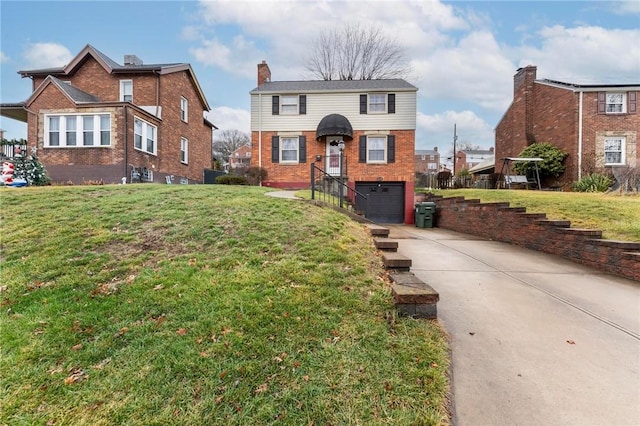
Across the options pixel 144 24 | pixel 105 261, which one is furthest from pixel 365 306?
pixel 144 24

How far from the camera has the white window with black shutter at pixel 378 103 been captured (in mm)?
17594

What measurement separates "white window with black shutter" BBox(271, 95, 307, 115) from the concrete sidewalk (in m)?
14.5

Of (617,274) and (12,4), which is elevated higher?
(12,4)

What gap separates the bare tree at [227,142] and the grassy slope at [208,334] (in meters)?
58.4

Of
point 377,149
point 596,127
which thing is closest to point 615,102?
point 596,127

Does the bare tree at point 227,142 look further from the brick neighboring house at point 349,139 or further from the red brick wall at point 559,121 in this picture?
the red brick wall at point 559,121

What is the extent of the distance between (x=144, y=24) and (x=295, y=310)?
44.0ft

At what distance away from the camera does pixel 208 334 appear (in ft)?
9.41

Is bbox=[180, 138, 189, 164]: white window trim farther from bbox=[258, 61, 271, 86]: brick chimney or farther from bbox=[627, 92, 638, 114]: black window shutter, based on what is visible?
bbox=[627, 92, 638, 114]: black window shutter

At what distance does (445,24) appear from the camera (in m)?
10.9

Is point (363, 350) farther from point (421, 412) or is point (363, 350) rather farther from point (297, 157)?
point (297, 157)

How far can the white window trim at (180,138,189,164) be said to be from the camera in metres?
19.8

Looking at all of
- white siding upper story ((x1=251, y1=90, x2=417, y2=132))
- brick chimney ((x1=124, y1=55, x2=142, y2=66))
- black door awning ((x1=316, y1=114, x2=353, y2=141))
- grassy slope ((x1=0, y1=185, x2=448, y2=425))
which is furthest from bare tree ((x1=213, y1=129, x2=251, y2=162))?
grassy slope ((x1=0, y1=185, x2=448, y2=425))

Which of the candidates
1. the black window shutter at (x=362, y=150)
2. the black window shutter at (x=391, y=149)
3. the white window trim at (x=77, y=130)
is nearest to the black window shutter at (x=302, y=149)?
the black window shutter at (x=362, y=150)
